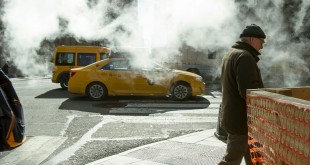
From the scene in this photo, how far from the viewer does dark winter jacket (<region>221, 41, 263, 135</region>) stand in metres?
3.32

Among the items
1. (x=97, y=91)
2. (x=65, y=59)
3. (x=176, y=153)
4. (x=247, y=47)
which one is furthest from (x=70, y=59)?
(x=247, y=47)

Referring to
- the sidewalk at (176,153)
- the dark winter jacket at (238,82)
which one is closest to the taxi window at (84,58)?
the sidewalk at (176,153)

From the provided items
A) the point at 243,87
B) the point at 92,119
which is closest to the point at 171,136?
the point at 92,119

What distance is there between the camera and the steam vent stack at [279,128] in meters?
1.92

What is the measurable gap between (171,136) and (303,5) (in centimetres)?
894

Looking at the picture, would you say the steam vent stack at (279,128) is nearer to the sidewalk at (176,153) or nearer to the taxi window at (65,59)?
the sidewalk at (176,153)

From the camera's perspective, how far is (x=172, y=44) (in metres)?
16.1

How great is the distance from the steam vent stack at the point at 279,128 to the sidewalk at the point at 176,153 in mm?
2030

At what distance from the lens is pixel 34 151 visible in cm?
568

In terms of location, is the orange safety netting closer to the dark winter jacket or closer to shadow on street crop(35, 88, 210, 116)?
the dark winter jacket

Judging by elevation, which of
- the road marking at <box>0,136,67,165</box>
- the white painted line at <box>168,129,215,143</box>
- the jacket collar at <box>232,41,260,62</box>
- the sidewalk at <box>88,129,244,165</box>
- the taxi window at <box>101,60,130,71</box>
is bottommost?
the road marking at <box>0,136,67,165</box>

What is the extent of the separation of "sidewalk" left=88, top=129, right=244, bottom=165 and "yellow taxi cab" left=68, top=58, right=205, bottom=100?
4967mm

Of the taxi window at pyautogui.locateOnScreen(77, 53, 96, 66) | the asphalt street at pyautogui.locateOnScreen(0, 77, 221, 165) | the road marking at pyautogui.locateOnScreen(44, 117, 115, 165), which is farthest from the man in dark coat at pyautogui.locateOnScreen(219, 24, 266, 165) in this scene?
the taxi window at pyautogui.locateOnScreen(77, 53, 96, 66)

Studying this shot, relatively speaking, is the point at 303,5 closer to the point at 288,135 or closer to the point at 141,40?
the point at 141,40
